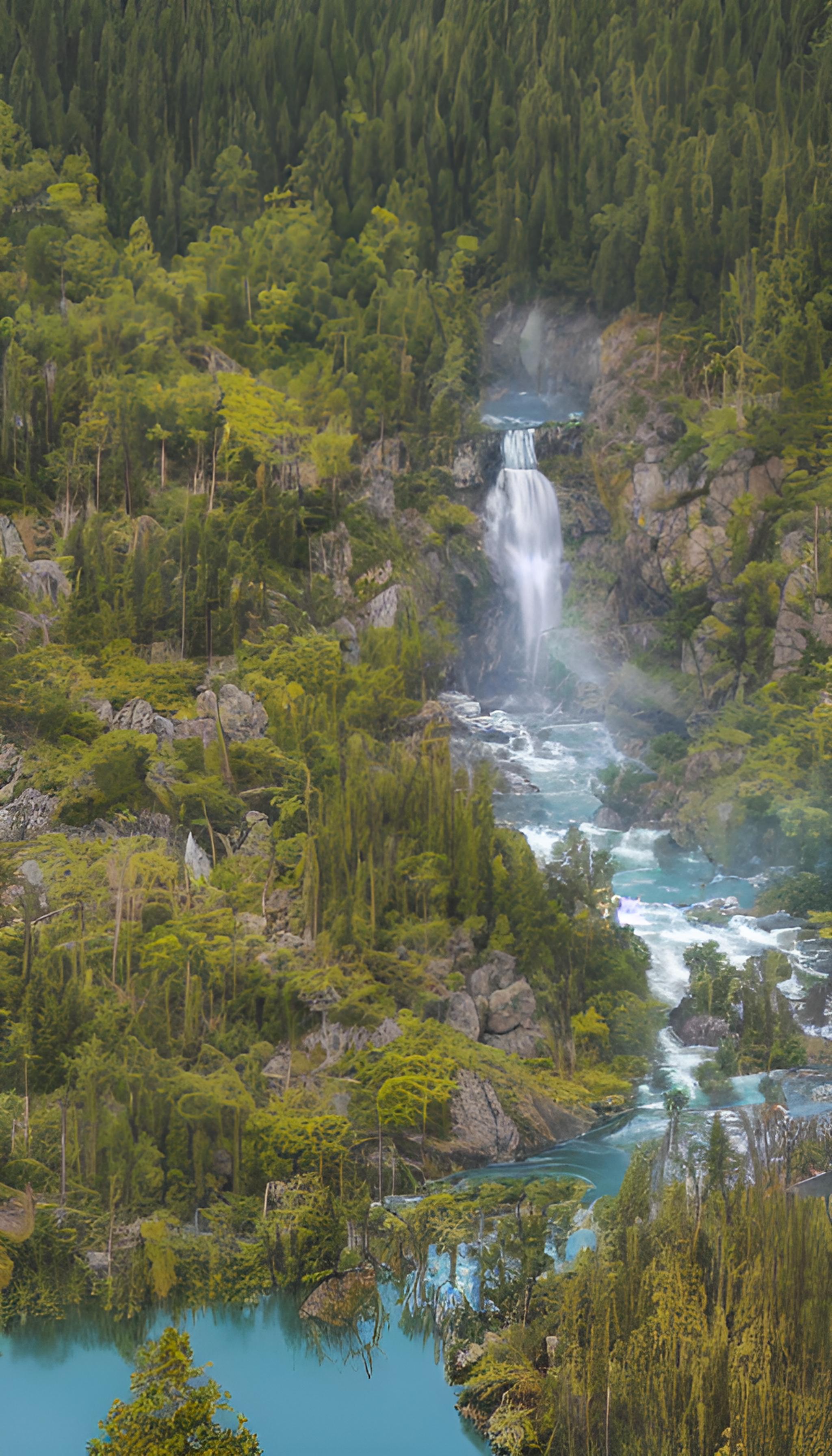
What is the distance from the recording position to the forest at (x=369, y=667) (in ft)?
53.8

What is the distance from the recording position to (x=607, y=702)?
86.6 ft

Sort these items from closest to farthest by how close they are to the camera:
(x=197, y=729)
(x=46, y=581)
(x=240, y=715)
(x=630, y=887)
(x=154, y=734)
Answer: (x=154, y=734) < (x=197, y=729) < (x=240, y=715) < (x=630, y=887) < (x=46, y=581)

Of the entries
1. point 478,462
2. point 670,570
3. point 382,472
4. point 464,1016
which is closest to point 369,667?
point 382,472

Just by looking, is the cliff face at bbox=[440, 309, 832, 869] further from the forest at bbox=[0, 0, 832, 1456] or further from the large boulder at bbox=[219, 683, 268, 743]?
the large boulder at bbox=[219, 683, 268, 743]

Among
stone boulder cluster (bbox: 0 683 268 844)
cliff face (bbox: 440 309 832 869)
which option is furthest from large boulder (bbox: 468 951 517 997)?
cliff face (bbox: 440 309 832 869)

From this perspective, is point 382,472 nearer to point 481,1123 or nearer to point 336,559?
point 336,559

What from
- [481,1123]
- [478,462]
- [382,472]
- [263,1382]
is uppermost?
[478,462]

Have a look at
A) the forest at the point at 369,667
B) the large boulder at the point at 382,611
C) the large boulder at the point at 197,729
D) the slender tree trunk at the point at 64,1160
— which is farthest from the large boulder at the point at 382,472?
the slender tree trunk at the point at 64,1160

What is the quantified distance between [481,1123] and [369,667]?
26.9 ft

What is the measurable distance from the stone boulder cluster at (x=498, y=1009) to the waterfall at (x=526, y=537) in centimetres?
935

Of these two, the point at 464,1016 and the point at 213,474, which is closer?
the point at 464,1016

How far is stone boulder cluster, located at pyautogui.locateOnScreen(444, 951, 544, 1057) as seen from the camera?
1878 cm

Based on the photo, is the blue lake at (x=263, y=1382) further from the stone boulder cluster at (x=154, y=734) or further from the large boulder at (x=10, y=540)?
the large boulder at (x=10, y=540)

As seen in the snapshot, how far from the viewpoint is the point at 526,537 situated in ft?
91.7
